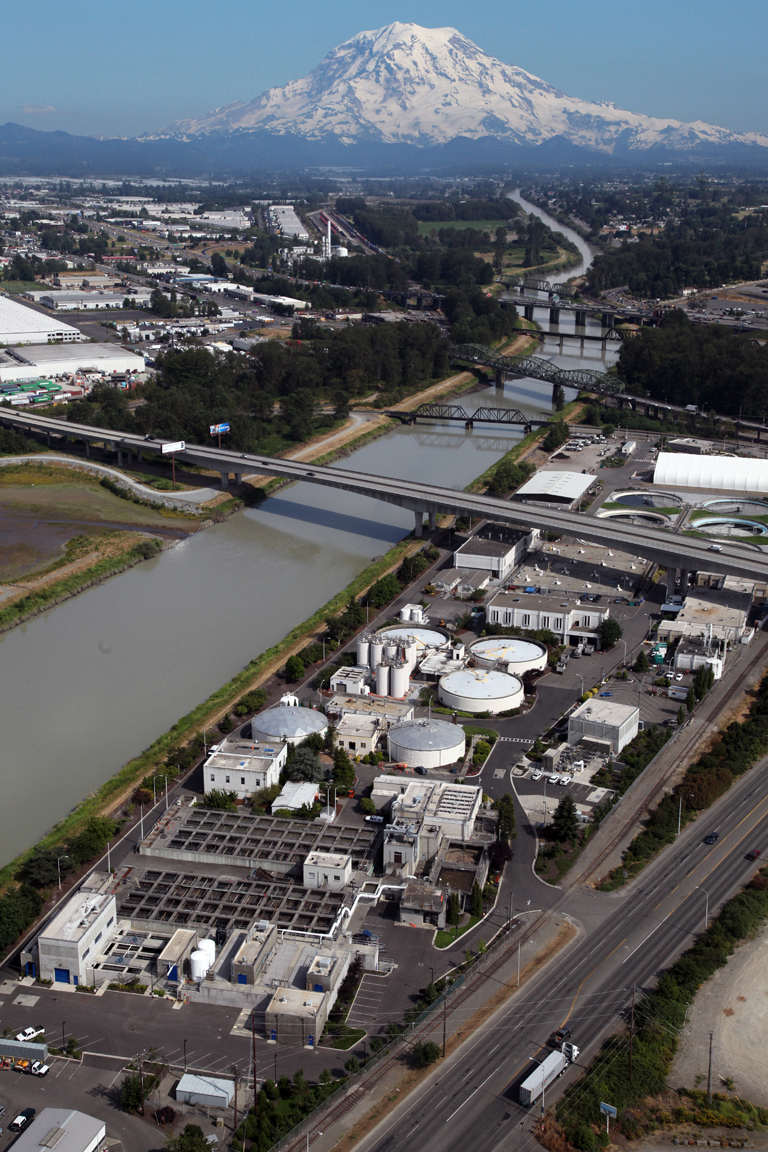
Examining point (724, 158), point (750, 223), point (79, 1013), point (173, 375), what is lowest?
point (79, 1013)

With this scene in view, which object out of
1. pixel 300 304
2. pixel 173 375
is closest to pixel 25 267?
pixel 300 304

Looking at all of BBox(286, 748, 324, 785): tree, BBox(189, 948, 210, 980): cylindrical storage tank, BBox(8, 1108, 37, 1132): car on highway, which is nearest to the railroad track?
BBox(286, 748, 324, 785): tree

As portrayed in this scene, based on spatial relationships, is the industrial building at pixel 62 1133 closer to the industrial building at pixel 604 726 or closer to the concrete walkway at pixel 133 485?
the industrial building at pixel 604 726

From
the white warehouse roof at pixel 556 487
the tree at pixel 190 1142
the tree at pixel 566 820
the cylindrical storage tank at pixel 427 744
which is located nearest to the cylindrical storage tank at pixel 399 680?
the cylindrical storage tank at pixel 427 744

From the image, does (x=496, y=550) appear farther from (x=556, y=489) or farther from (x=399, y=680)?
(x=399, y=680)

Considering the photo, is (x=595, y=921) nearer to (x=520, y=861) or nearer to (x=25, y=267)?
(x=520, y=861)

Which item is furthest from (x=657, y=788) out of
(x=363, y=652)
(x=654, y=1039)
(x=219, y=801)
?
(x=219, y=801)
